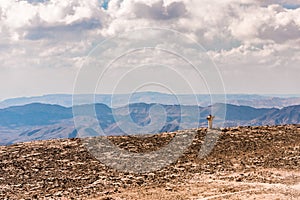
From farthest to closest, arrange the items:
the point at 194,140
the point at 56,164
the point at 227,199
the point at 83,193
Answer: the point at 194,140, the point at 56,164, the point at 83,193, the point at 227,199

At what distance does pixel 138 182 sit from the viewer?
134 ft

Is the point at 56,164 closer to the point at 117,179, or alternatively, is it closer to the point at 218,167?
the point at 117,179

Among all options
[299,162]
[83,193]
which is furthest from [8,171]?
[299,162]

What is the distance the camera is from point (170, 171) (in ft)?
147

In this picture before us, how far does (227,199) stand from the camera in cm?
3281

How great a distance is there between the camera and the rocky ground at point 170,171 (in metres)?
36.8

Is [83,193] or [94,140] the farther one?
[94,140]

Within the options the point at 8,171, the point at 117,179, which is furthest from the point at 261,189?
the point at 8,171

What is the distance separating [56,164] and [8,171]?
5.41 metres

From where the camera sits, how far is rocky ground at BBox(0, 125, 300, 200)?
36781mm

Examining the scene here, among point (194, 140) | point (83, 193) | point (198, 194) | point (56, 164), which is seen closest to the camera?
point (198, 194)

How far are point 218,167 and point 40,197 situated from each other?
1912 centimetres

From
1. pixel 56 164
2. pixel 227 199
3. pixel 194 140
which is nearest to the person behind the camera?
pixel 227 199

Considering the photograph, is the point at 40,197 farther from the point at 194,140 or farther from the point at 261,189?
the point at 194,140
